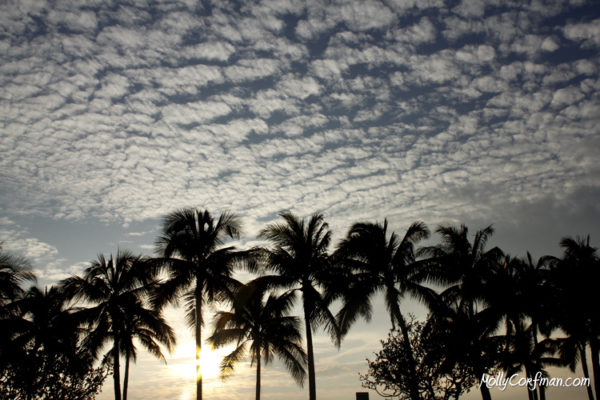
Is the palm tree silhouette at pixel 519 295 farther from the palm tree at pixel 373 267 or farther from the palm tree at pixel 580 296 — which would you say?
the palm tree at pixel 373 267

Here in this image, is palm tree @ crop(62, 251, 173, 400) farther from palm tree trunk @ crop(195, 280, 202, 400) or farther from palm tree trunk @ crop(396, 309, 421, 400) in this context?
palm tree trunk @ crop(396, 309, 421, 400)

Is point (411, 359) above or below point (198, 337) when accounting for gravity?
below

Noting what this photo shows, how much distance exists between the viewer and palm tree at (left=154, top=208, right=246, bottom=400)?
26.1 meters

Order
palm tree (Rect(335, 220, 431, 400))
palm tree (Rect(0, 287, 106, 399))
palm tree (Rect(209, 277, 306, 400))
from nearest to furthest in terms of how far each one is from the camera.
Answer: palm tree (Rect(0, 287, 106, 399)), palm tree (Rect(335, 220, 431, 400)), palm tree (Rect(209, 277, 306, 400))

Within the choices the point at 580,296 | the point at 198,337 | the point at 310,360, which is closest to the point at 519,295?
the point at 580,296

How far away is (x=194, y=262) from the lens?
26.7 m

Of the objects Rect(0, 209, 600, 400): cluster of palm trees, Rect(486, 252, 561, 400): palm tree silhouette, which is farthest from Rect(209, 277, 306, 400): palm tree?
Rect(486, 252, 561, 400): palm tree silhouette

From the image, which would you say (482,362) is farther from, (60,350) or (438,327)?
(60,350)

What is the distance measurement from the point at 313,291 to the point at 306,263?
1.79 m

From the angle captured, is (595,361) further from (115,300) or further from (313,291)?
(115,300)

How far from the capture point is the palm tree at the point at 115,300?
94.6 ft

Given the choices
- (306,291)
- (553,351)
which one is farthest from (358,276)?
(553,351)

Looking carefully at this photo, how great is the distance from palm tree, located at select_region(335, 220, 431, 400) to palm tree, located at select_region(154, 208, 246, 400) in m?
6.87

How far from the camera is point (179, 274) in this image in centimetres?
2622
